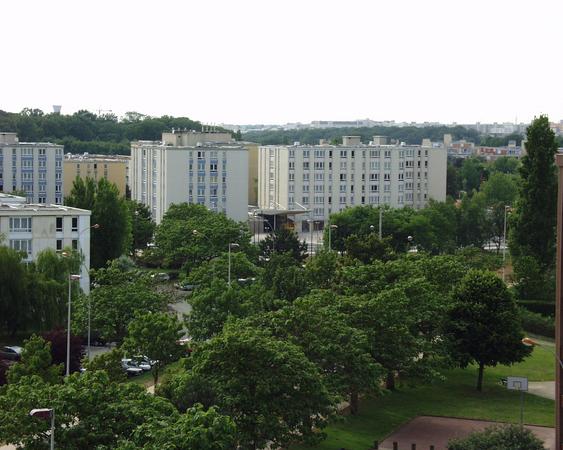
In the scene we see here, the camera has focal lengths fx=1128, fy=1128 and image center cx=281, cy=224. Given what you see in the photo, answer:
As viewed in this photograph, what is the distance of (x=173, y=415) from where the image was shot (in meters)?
24.3

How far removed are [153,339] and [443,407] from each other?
11.0 metres

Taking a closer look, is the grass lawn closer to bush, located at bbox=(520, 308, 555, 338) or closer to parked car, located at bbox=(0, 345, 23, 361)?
bush, located at bbox=(520, 308, 555, 338)

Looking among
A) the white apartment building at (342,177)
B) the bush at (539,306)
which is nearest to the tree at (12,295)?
the bush at (539,306)

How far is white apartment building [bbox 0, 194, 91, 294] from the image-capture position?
5538 centimetres

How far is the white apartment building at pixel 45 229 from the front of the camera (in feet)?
182

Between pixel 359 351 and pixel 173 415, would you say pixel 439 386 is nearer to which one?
pixel 359 351

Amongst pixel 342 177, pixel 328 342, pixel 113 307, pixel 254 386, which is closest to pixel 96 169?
pixel 342 177

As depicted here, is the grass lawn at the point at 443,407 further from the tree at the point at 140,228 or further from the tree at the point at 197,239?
the tree at the point at 140,228

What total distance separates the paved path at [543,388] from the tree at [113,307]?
1493cm

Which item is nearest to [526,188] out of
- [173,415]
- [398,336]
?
[398,336]

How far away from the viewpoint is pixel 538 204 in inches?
2581

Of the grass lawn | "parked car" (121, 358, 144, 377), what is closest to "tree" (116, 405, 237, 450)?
the grass lawn

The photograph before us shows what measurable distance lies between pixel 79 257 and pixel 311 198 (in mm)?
51370

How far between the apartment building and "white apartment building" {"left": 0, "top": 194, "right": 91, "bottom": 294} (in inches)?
1877
